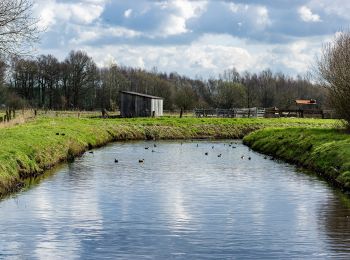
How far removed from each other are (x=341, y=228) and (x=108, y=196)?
33.9 ft

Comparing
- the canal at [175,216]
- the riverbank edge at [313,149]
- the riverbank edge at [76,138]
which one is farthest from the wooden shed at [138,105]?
the canal at [175,216]

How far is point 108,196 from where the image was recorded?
A: 1046 inches

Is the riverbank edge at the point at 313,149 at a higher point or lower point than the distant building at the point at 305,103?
lower

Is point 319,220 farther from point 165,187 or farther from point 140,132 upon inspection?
point 140,132

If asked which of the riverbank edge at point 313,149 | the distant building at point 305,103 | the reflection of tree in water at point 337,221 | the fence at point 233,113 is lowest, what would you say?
the reflection of tree in water at point 337,221

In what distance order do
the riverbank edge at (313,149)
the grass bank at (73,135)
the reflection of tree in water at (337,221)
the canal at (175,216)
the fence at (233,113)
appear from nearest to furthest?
the canal at (175,216) → the reflection of tree in water at (337,221) → the grass bank at (73,135) → the riverbank edge at (313,149) → the fence at (233,113)

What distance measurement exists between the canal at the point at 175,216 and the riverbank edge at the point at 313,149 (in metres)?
1.14

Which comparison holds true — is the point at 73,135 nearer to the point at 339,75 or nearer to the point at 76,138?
the point at 76,138

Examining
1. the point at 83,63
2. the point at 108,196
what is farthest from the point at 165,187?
the point at 83,63

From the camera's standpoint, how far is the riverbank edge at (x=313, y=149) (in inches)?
1246

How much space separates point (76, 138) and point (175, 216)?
28642 millimetres

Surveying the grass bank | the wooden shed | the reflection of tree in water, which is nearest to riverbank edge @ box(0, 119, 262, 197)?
the grass bank

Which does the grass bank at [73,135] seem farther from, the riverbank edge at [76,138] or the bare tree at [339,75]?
the bare tree at [339,75]

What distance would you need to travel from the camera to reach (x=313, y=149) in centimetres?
4122
